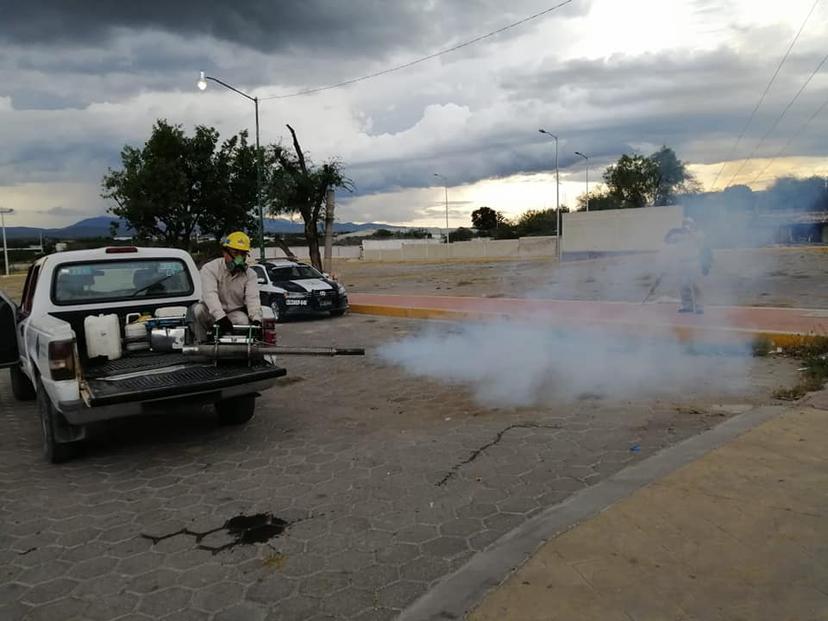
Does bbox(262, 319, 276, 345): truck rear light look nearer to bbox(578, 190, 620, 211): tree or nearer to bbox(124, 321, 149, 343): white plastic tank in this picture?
bbox(124, 321, 149, 343): white plastic tank

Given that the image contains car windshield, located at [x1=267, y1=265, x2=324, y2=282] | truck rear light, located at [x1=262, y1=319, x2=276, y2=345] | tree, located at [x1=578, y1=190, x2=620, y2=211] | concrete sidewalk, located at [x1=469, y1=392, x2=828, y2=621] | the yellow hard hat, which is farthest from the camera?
tree, located at [x1=578, y1=190, x2=620, y2=211]

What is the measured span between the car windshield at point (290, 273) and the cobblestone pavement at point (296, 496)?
8764mm

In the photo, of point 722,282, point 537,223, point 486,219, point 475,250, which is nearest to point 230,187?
point 722,282

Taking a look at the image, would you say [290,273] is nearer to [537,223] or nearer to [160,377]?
[160,377]

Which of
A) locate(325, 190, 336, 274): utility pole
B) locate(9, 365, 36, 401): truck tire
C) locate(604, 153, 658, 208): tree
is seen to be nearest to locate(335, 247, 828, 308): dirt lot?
locate(325, 190, 336, 274): utility pole

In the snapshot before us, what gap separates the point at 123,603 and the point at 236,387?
230cm

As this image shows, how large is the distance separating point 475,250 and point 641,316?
46.9 m

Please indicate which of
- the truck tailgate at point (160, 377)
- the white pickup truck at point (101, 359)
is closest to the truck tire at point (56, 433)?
the white pickup truck at point (101, 359)

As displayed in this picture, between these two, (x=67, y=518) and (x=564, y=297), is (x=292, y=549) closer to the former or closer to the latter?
(x=67, y=518)

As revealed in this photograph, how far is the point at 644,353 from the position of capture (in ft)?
28.5

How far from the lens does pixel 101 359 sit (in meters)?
5.49

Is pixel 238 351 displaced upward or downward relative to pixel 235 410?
upward

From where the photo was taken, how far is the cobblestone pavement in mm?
3037

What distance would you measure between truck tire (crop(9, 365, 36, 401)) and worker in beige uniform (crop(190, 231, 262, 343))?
3.13 metres
